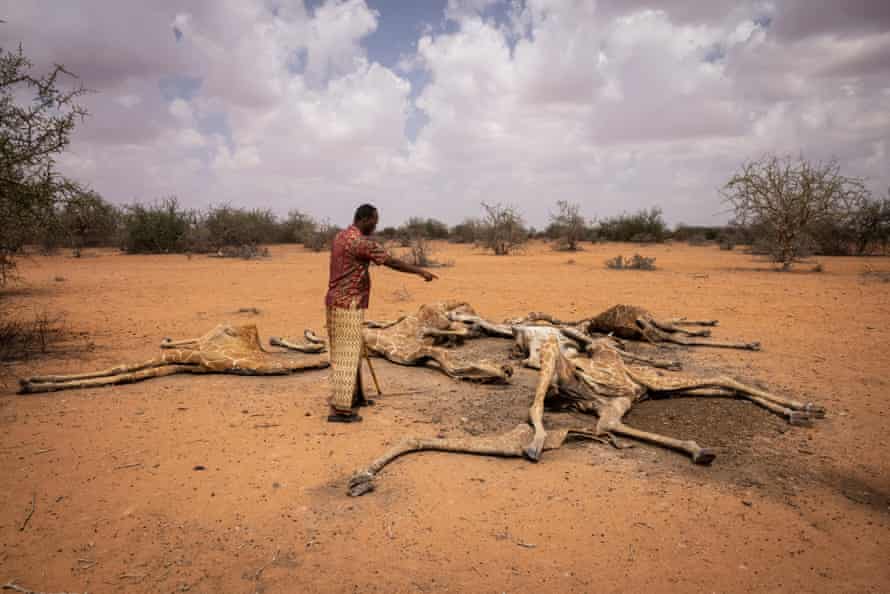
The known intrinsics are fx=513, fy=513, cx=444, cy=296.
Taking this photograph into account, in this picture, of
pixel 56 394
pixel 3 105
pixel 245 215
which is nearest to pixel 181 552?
pixel 56 394

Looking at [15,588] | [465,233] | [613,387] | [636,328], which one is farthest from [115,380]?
[465,233]

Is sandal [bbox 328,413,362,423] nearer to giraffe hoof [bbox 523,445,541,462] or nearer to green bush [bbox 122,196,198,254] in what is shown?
giraffe hoof [bbox 523,445,541,462]

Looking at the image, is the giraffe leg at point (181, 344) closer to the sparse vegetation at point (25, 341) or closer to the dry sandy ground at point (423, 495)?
the dry sandy ground at point (423, 495)

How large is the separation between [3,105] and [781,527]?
342 inches

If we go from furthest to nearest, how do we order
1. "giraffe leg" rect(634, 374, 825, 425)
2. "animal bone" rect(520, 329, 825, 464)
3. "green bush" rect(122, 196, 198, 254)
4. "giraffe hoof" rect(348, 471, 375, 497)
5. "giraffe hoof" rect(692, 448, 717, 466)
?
"green bush" rect(122, 196, 198, 254) → "giraffe leg" rect(634, 374, 825, 425) → "animal bone" rect(520, 329, 825, 464) → "giraffe hoof" rect(692, 448, 717, 466) → "giraffe hoof" rect(348, 471, 375, 497)

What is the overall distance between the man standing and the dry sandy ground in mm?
324

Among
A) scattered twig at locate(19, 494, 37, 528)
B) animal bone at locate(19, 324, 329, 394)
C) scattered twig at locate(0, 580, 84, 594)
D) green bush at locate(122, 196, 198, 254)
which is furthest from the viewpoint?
green bush at locate(122, 196, 198, 254)

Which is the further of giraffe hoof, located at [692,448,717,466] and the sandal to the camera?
the sandal

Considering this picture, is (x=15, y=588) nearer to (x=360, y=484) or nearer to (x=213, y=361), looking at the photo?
(x=360, y=484)

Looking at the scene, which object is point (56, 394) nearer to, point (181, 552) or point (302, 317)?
point (181, 552)

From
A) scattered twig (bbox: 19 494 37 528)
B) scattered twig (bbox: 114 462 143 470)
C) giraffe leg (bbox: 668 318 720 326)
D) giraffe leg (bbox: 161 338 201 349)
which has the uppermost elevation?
giraffe leg (bbox: 161 338 201 349)

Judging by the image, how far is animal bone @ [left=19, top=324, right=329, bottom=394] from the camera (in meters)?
5.15

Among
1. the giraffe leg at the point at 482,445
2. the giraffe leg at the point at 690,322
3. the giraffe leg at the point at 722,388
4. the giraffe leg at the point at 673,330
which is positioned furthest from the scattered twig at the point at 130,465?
the giraffe leg at the point at 690,322

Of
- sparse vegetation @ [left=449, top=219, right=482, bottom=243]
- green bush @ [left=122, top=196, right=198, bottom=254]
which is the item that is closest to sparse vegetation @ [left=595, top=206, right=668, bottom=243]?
sparse vegetation @ [left=449, top=219, right=482, bottom=243]
